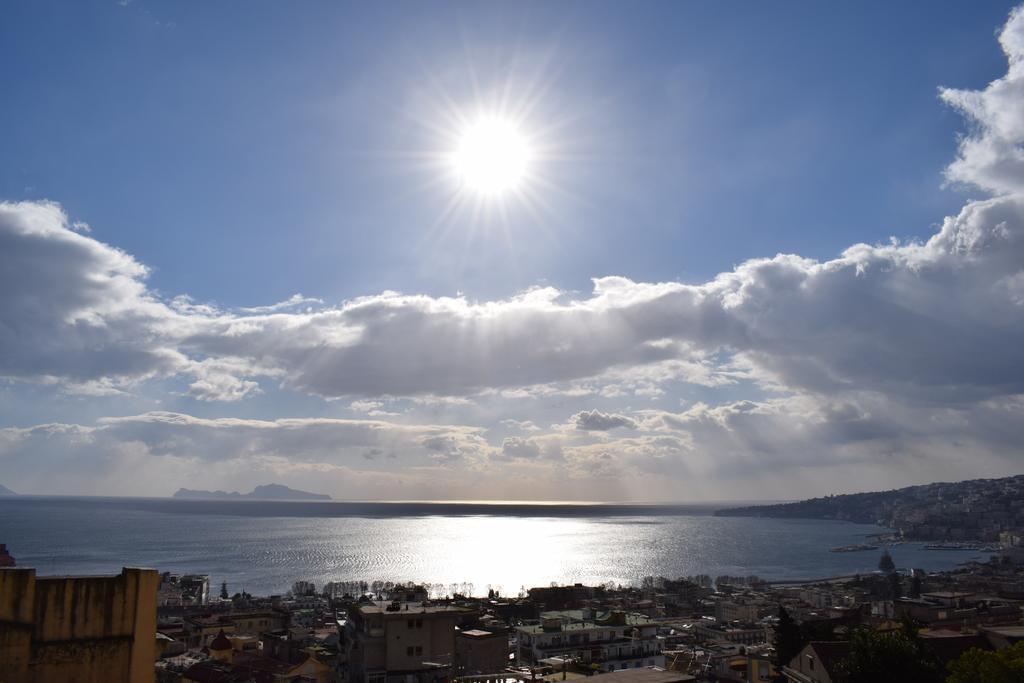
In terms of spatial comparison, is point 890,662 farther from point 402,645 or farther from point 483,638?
point 402,645

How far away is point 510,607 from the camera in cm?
8756

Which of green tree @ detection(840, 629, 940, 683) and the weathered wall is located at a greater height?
the weathered wall

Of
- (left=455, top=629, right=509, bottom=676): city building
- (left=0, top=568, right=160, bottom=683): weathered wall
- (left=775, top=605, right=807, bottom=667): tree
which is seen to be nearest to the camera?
(left=0, top=568, right=160, bottom=683): weathered wall

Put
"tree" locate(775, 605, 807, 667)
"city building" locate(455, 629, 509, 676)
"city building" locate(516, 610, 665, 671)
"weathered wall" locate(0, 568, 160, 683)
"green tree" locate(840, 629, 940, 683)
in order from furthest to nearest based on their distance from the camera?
"city building" locate(516, 610, 665, 671)
"tree" locate(775, 605, 807, 667)
"city building" locate(455, 629, 509, 676)
"green tree" locate(840, 629, 940, 683)
"weathered wall" locate(0, 568, 160, 683)

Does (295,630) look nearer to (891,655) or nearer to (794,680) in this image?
(794,680)

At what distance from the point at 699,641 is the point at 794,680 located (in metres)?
41.3

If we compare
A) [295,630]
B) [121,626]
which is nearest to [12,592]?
[121,626]

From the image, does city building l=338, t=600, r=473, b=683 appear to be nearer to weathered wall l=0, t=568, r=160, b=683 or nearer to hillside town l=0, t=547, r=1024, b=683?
hillside town l=0, t=547, r=1024, b=683

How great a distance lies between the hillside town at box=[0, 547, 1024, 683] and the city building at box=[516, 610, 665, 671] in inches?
4.7

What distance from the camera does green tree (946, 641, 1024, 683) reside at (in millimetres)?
24422

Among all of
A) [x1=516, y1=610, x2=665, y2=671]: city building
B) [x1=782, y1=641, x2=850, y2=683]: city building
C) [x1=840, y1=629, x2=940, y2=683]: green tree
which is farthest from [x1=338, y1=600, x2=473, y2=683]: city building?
[x1=840, y1=629, x2=940, y2=683]: green tree

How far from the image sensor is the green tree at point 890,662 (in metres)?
27.8

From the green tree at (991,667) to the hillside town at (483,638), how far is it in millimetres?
218

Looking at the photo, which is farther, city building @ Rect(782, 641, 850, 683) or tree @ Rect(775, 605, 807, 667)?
tree @ Rect(775, 605, 807, 667)
